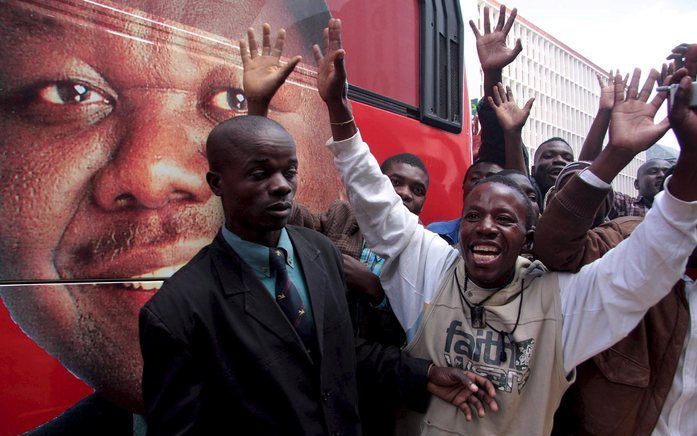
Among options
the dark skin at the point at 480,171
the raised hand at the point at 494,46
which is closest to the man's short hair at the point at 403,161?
the dark skin at the point at 480,171

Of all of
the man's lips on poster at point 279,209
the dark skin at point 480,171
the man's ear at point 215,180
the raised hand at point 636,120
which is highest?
the raised hand at point 636,120

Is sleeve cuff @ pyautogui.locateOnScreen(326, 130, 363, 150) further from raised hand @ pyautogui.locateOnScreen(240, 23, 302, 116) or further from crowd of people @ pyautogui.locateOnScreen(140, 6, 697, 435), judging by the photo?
raised hand @ pyautogui.locateOnScreen(240, 23, 302, 116)

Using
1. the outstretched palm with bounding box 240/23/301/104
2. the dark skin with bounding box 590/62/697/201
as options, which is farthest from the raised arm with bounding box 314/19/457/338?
the dark skin with bounding box 590/62/697/201

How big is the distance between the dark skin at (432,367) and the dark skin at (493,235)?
31cm

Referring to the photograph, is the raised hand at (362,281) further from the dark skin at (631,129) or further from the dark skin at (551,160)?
the dark skin at (551,160)

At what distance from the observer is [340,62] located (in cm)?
171

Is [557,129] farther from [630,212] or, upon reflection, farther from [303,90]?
[303,90]

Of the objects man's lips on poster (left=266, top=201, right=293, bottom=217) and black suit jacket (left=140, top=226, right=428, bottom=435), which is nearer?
black suit jacket (left=140, top=226, right=428, bottom=435)

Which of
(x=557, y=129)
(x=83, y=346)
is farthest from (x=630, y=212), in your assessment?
(x=557, y=129)

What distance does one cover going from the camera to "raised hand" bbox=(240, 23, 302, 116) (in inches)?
69.1

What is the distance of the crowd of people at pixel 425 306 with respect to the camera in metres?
1.27

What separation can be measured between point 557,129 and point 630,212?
29.4 meters

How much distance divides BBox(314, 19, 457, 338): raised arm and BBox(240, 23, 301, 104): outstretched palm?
5.2 inches

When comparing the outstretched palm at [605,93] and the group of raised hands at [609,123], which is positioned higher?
the outstretched palm at [605,93]
